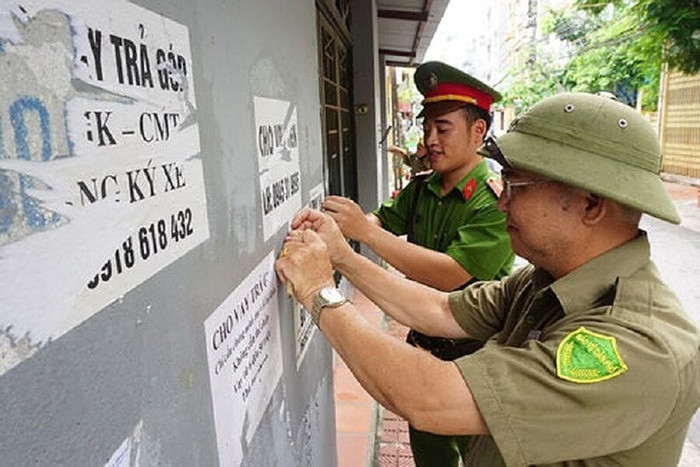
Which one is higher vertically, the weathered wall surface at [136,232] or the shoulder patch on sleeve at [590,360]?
the weathered wall surface at [136,232]

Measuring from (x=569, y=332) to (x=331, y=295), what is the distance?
552mm

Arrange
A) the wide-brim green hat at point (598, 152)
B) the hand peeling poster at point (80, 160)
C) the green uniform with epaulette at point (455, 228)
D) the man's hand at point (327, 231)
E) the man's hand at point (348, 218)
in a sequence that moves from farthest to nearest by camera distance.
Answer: the green uniform with epaulette at point (455, 228), the man's hand at point (348, 218), the man's hand at point (327, 231), the wide-brim green hat at point (598, 152), the hand peeling poster at point (80, 160)

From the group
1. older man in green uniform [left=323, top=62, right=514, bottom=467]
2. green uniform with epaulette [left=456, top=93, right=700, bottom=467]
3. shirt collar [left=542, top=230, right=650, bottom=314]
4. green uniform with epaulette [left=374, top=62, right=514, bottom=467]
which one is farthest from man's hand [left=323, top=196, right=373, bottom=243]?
shirt collar [left=542, top=230, right=650, bottom=314]

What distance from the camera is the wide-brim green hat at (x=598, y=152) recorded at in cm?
113

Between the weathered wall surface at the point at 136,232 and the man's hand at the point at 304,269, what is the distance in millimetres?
86

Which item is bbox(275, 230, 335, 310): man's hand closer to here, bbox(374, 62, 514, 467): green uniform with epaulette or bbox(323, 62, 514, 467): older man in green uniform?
bbox(323, 62, 514, 467): older man in green uniform

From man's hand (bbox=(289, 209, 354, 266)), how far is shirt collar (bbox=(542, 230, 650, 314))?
713mm

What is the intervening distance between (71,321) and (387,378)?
0.72 meters

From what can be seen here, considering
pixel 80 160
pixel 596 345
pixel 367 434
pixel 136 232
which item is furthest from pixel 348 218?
pixel 367 434

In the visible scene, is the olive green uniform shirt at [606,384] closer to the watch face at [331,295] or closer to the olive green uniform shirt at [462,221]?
the watch face at [331,295]

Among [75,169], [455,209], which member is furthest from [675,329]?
[455,209]

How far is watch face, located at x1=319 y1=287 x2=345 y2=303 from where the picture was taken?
4.30ft

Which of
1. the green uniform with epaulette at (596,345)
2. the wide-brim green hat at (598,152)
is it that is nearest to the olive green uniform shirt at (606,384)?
the green uniform with epaulette at (596,345)

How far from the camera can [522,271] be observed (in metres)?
1.65
